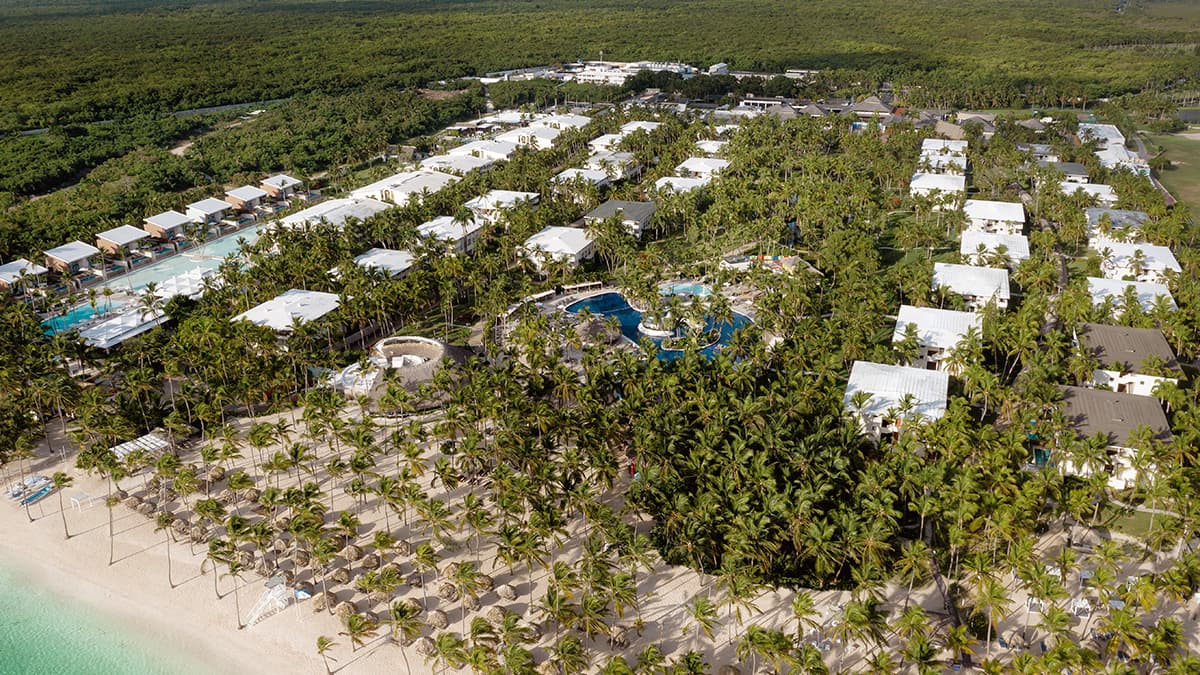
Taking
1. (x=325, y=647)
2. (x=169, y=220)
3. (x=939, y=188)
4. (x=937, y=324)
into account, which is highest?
(x=939, y=188)

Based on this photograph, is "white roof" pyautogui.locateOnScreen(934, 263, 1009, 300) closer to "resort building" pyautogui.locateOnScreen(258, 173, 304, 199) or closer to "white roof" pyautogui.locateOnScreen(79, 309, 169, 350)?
"white roof" pyautogui.locateOnScreen(79, 309, 169, 350)

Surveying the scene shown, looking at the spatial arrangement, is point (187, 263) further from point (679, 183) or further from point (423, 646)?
point (423, 646)

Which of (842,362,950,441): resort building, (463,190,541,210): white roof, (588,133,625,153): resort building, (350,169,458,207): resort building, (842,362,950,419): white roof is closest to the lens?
(842,362,950,441): resort building

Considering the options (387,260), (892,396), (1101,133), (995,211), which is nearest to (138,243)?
(387,260)

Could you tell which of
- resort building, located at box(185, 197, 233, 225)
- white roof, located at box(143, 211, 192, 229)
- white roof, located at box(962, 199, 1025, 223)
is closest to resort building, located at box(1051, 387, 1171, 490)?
white roof, located at box(962, 199, 1025, 223)

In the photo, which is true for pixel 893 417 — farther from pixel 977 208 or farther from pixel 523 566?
pixel 977 208

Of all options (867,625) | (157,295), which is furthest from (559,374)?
(157,295)
